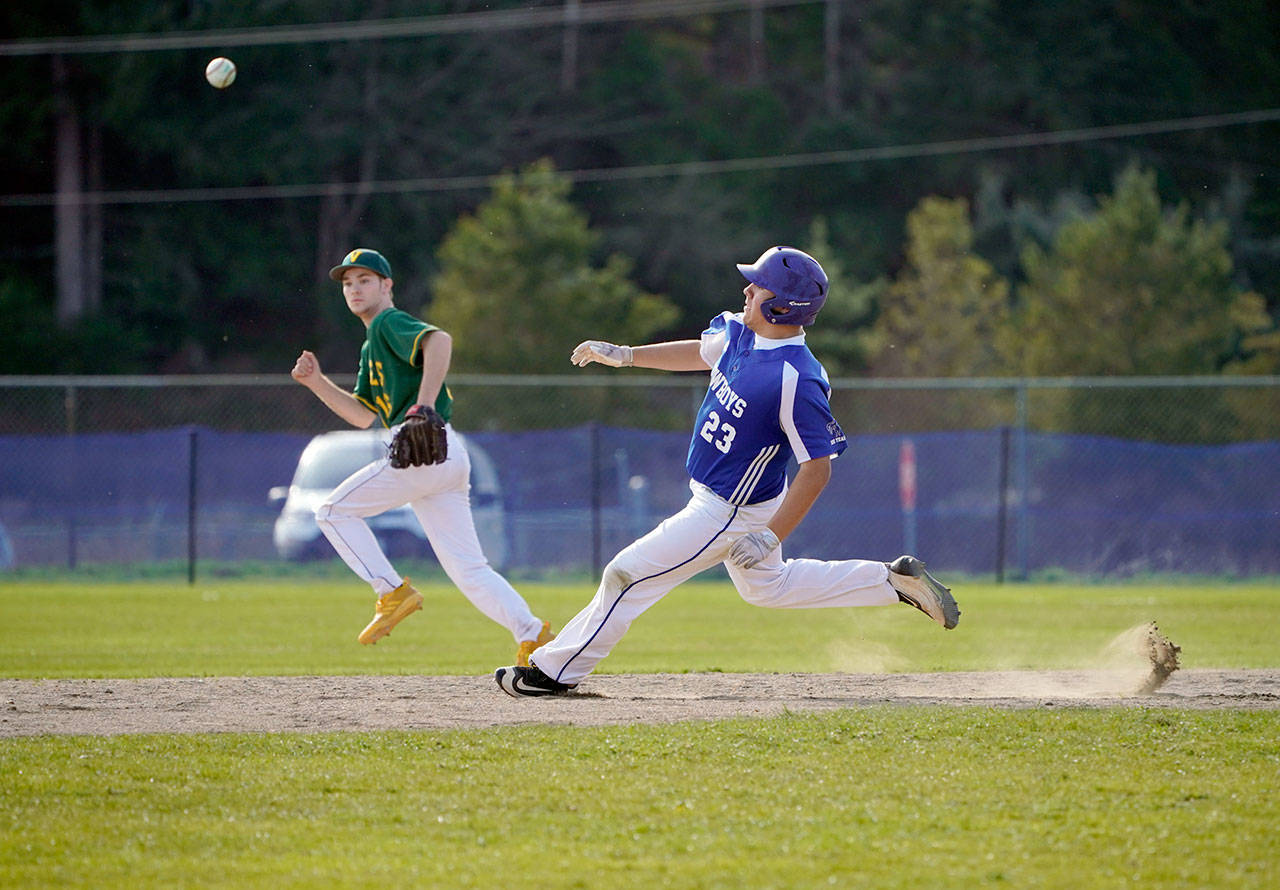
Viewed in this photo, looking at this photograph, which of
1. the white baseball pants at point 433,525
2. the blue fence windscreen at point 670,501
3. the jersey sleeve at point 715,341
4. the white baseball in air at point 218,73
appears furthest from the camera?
the blue fence windscreen at point 670,501

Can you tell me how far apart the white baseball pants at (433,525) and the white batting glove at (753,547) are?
1.55 metres

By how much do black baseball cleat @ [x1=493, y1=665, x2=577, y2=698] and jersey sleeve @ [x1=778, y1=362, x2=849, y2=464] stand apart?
158 centimetres

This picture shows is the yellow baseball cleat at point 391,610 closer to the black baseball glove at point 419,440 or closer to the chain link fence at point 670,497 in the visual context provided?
the black baseball glove at point 419,440

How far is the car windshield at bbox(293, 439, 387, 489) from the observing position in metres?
18.0

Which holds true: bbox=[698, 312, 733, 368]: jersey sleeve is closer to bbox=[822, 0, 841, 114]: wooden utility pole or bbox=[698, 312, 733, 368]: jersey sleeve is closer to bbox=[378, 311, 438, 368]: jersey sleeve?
bbox=[378, 311, 438, 368]: jersey sleeve

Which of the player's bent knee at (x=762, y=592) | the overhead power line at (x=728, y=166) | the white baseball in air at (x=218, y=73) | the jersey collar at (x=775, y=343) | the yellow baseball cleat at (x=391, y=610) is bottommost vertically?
the yellow baseball cleat at (x=391, y=610)

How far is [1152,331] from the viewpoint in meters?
28.3

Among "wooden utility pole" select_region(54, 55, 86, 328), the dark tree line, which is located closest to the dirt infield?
the dark tree line

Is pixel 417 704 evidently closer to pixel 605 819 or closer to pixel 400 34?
pixel 605 819

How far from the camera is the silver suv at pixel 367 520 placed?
17750 millimetres

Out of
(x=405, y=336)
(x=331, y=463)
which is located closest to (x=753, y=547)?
(x=405, y=336)

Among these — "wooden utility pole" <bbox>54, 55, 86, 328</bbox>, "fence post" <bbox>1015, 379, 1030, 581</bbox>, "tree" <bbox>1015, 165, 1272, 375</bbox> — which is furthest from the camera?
"wooden utility pole" <bbox>54, 55, 86, 328</bbox>

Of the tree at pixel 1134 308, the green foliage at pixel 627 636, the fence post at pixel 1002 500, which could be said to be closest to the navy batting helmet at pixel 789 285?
the green foliage at pixel 627 636

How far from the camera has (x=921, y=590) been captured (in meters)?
6.80
